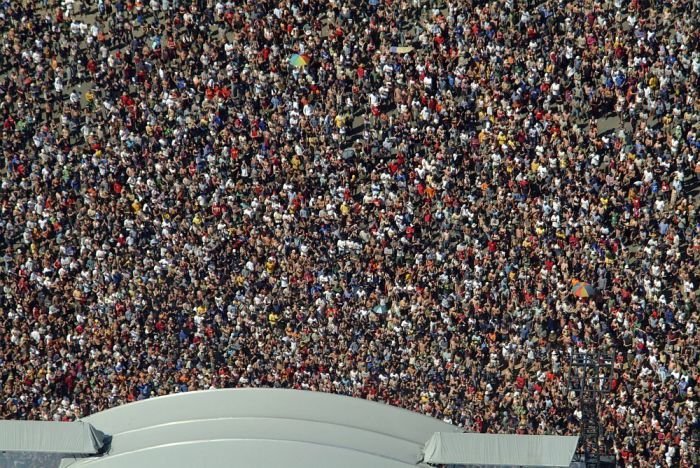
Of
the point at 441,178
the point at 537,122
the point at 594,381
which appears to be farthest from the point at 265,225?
the point at 594,381

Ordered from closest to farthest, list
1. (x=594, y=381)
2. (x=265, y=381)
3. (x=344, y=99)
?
1. (x=594, y=381)
2. (x=265, y=381)
3. (x=344, y=99)

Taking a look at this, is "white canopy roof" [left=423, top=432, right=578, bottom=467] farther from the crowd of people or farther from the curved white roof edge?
the crowd of people

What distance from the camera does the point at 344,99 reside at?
40156 millimetres

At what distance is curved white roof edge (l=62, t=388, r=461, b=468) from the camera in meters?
28.4

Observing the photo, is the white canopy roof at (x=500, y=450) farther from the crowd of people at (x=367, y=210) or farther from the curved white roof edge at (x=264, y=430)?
the crowd of people at (x=367, y=210)

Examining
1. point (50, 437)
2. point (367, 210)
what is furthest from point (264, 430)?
point (367, 210)

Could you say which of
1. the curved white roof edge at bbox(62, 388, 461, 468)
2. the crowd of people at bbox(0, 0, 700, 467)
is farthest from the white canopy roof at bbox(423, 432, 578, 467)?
the crowd of people at bbox(0, 0, 700, 467)

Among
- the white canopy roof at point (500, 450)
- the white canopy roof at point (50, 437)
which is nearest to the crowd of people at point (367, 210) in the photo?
the white canopy roof at point (500, 450)

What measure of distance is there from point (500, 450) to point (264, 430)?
449 centimetres

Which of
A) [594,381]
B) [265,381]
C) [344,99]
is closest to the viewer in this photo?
[594,381]

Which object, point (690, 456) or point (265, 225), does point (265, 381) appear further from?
point (690, 456)

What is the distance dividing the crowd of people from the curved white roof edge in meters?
6.60

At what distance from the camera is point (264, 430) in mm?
29000

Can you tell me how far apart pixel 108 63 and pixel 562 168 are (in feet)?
42.9
